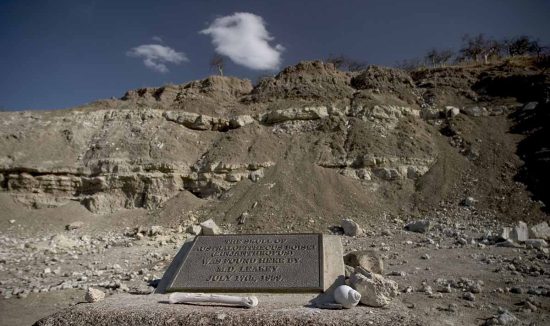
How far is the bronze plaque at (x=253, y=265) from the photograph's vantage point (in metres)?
5.11

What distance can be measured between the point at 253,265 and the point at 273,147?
12655mm

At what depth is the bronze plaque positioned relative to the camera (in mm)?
5113

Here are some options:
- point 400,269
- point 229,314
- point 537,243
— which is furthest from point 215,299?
point 537,243

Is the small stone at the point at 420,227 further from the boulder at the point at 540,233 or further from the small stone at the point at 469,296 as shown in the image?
the small stone at the point at 469,296

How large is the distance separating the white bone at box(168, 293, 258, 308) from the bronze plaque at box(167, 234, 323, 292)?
1.06ft

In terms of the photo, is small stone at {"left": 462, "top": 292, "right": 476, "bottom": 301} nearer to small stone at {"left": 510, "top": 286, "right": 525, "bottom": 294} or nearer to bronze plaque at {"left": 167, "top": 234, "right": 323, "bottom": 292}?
small stone at {"left": 510, "top": 286, "right": 525, "bottom": 294}

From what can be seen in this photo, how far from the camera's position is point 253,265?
18.1 feet

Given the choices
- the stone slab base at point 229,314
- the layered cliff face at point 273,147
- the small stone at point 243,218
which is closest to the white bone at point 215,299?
the stone slab base at point 229,314

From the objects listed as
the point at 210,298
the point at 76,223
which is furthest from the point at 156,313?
the point at 76,223

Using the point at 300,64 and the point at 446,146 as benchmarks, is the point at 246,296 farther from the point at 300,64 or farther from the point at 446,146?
the point at 300,64

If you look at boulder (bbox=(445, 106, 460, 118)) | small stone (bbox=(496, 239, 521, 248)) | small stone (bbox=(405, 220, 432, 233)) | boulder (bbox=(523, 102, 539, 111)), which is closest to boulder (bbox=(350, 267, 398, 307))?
small stone (bbox=(496, 239, 521, 248))

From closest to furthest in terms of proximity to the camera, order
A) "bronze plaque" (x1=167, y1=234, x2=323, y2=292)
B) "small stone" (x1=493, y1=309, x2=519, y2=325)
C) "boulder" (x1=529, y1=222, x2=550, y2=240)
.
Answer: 1. "small stone" (x1=493, y1=309, x2=519, y2=325)
2. "bronze plaque" (x1=167, y1=234, x2=323, y2=292)
3. "boulder" (x1=529, y1=222, x2=550, y2=240)

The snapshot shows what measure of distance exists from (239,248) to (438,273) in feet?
12.9

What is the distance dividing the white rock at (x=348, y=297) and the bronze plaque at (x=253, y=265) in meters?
0.49
